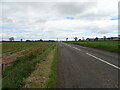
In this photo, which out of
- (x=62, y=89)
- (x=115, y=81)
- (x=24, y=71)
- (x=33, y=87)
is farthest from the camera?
(x=24, y=71)

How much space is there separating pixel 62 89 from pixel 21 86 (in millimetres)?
1813

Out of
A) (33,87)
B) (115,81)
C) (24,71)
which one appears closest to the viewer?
(33,87)

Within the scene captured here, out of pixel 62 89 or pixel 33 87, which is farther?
pixel 33 87

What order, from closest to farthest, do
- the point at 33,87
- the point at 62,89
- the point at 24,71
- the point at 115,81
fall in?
1. the point at 62,89
2. the point at 33,87
3. the point at 115,81
4. the point at 24,71

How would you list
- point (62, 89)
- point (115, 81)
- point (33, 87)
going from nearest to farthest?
point (62, 89)
point (33, 87)
point (115, 81)

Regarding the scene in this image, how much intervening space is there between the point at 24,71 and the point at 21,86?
1601mm

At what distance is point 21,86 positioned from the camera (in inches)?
175

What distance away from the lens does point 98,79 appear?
16.1 feet

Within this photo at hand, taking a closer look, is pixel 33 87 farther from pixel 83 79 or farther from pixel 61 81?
pixel 83 79

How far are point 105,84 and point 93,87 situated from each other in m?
0.61

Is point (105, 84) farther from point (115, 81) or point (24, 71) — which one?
point (24, 71)

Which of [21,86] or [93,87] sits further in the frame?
[21,86]

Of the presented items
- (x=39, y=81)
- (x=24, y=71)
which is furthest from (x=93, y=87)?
(x=24, y=71)

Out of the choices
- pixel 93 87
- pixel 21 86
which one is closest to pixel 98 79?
pixel 93 87
